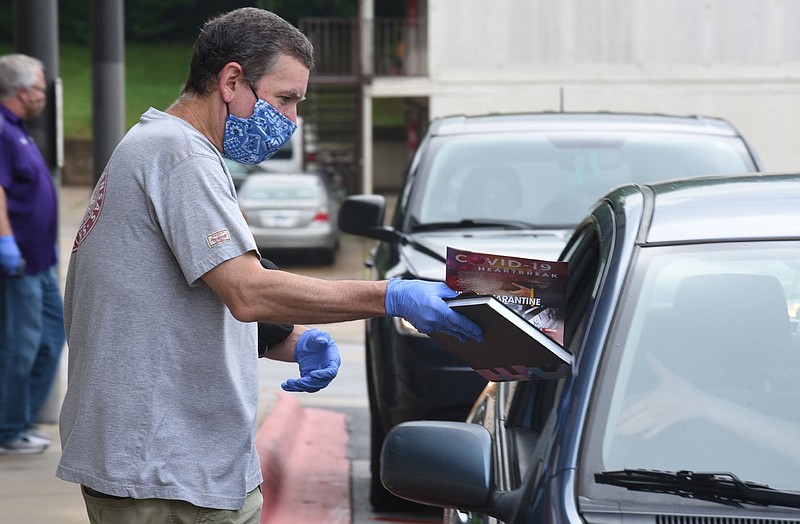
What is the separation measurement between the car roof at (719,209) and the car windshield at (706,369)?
4 centimetres

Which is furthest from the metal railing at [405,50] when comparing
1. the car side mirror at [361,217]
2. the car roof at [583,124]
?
the car side mirror at [361,217]

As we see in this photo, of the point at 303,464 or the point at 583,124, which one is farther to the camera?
the point at 303,464

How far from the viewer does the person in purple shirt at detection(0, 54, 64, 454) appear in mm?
6566

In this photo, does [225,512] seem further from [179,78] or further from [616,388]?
[179,78]

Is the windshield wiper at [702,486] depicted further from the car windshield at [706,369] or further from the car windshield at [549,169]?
the car windshield at [549,169]

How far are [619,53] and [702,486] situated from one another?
2572 centimetres

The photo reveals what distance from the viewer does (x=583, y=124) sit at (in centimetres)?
708

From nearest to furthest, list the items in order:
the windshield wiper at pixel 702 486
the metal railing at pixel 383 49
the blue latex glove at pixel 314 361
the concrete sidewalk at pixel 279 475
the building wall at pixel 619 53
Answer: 1. the windshield wiper at pixel 702 486
2. the blue latex glove at pixel 314 361
3. the concrete sidewalk at pixel 279 475
4. the building wall at pixel 619 53
5. the metal railing at pixel 383 49

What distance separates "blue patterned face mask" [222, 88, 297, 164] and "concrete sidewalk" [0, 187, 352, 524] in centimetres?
315

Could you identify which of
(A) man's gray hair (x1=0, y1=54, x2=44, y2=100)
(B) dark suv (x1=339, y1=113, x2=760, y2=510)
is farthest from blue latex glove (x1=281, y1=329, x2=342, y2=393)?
(A) man's gray hair (x1=0, y1=54, x2=44, y2=100)

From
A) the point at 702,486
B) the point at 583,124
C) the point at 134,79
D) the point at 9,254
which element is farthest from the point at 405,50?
the point at 702,486

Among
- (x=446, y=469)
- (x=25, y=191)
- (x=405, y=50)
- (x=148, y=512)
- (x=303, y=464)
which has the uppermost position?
(x=405, y=50)

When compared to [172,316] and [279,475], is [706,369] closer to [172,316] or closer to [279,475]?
[172,316]

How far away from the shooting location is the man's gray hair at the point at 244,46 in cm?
292
